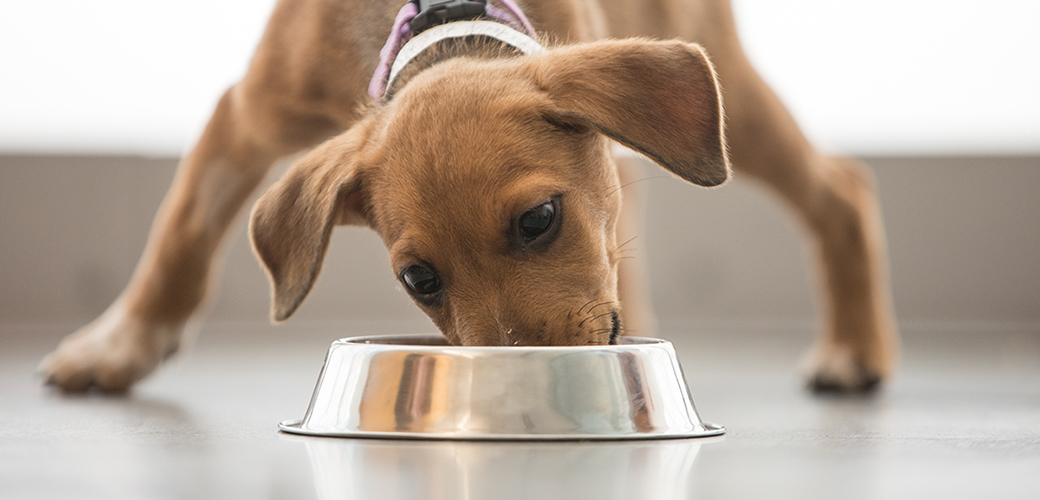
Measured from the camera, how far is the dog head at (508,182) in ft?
6.10

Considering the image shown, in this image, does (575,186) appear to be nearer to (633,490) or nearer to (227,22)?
(633,490)

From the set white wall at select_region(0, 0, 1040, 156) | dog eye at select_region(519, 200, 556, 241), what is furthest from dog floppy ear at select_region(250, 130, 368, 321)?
white wall at select_region(0, 0, 1040, 156)

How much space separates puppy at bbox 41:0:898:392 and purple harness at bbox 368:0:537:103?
Result: 0.02 m


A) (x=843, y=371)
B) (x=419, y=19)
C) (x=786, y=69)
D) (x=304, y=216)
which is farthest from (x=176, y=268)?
(x=786, y=69)

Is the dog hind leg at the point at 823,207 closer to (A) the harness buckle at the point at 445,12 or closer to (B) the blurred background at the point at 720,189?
(A) the harness buckle at the point at 445,12

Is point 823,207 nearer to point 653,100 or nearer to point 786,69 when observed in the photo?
point 653,100

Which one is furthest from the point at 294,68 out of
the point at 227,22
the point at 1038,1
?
the point at 1038,1

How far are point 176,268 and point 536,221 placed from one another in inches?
55.1

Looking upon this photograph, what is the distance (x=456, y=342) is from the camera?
6.63ft

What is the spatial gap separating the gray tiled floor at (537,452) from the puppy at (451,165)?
0.27 meters

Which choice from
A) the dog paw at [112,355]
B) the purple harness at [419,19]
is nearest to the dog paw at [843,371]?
the purple harness at [419,19]

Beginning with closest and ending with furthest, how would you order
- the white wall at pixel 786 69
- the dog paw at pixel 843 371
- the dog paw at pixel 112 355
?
the dog paw at pixel 112 355, the dog paw at pixel 843 371, the white wall at pixel 786 69

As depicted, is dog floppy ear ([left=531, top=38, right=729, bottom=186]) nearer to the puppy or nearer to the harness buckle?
the puppy

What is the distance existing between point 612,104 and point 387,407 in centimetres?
65
